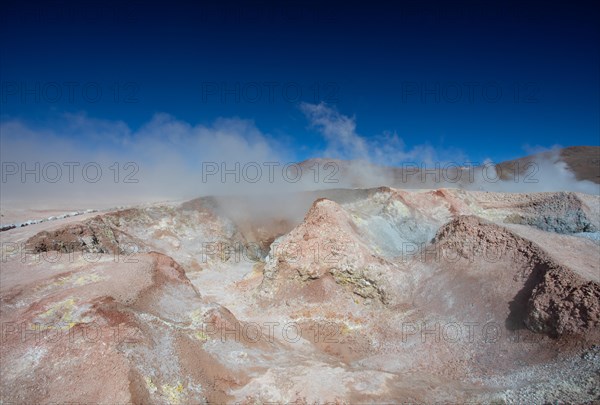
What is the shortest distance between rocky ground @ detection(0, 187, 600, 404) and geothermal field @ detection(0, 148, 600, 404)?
44 mm

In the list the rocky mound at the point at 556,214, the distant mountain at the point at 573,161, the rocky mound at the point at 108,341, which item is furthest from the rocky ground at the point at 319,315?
the distant mountain at the point at 573,161

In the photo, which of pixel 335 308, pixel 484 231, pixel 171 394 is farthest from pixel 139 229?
pixel 484 231

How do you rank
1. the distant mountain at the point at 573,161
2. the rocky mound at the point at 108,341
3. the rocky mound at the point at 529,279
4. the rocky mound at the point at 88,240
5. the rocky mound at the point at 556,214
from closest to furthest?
1. the rocky mound at the point at 108,341
2. the rocky mound at the point at 529,279
3. the rocky mound at the point at 88,240
4. the rocky mound at the point at 556,214
5. the distant mountain at the point at 573,161

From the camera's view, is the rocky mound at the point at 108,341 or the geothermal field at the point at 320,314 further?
the geothermal field at the point at 320,314

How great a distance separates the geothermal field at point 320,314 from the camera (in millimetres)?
6836

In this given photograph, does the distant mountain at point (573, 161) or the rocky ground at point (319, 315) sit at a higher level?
the distant mountain at point (573, 161)

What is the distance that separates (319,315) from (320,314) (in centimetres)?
6

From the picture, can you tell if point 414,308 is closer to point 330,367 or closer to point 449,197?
point 330,367

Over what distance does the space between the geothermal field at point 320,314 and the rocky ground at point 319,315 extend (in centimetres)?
4

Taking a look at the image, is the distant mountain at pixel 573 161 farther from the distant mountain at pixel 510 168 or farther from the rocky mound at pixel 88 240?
the rocky mound at pixel 88 240

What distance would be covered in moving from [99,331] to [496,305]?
1114 centimetres

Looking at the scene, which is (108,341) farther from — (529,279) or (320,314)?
(529,279)

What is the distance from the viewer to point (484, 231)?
13008mm

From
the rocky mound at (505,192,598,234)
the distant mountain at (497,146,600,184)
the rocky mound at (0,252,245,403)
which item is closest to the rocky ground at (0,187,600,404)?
the rocky mound at (0,252,245,403)
